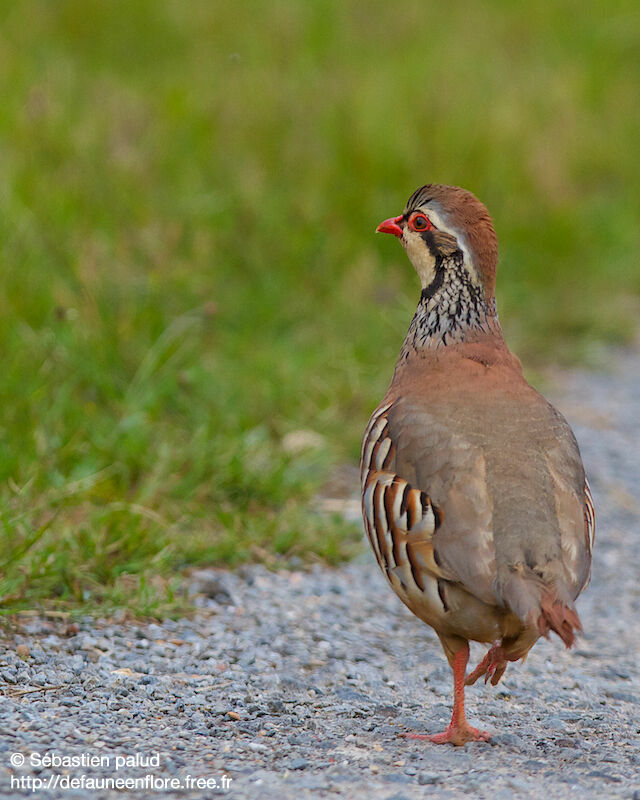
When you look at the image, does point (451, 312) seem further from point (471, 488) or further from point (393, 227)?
point (471, 488)

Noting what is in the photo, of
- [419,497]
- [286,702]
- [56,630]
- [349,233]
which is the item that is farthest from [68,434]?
[349,233]

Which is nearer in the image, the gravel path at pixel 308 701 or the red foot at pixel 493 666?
the gravel path at pixel 308 701

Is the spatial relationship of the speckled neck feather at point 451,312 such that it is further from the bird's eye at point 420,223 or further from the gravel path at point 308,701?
the gravel path at point 308,701

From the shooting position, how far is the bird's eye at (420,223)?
377cm

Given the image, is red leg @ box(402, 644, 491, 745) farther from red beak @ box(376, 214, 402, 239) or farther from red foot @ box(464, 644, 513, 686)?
red beak @ box(376, 214, 402, 239)

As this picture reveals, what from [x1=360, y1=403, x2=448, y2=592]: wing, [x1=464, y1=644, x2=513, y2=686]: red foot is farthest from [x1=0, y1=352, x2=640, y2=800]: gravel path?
[x1=360, y1=403, x2=448, y2=592]: wing

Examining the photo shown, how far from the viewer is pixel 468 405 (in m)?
3.33

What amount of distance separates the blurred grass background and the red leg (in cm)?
110

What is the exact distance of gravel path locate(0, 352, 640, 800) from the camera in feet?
9.26

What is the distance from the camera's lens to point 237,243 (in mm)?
6805

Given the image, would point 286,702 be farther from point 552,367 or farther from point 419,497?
point 552,367

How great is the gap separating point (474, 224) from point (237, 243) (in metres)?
3.27

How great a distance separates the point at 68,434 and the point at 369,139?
3.64 metres

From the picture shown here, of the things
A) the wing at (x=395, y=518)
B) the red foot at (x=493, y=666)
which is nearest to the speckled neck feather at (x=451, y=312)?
the wing at (x=395, y=518)
